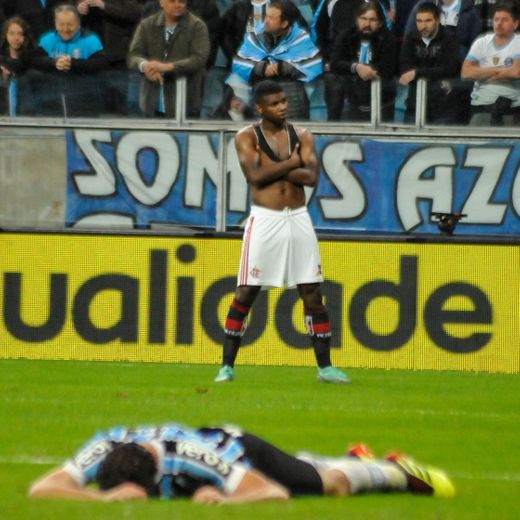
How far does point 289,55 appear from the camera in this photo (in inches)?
696

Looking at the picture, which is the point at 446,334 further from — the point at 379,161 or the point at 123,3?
the point at 123,3

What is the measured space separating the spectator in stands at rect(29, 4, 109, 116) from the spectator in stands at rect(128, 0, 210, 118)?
0.48 m

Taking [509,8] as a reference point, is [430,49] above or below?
below

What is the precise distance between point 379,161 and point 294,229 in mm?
3162

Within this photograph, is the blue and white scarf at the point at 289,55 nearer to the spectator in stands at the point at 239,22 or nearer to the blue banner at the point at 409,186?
the spectator in stands at the point at 239,22

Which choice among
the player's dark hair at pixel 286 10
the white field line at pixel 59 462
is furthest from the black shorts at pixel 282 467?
the player's dark hair at pixel 286 10

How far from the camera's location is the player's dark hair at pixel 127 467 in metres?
7.08

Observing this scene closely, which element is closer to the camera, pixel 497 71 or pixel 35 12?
pixel 497 71

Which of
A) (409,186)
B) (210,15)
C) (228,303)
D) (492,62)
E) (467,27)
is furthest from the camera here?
(210,15)

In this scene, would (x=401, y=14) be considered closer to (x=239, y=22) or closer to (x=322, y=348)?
(x=239, y=22)

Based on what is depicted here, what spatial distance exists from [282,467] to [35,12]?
12.4 meters

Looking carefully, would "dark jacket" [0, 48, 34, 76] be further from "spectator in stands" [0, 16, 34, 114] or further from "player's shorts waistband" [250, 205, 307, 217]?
"player's shorts waistband" [250, 205, 307, 217]

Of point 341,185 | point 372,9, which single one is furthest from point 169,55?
point 341,185

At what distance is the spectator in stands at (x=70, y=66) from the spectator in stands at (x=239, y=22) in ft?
4.54
